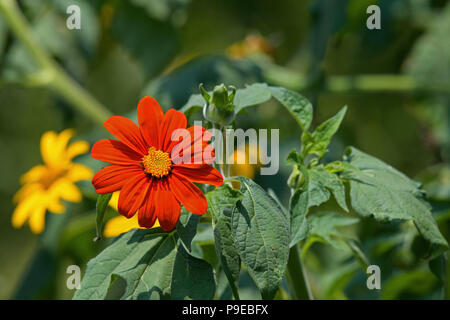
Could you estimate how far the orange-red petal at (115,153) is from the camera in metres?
0.43

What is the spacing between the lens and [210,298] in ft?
1.46

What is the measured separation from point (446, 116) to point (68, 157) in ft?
2.85

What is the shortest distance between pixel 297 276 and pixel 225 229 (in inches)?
5.7

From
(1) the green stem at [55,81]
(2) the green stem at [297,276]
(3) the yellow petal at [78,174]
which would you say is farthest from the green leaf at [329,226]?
(1) the green stem at [55,81]

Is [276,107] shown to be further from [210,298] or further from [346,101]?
[210,298]

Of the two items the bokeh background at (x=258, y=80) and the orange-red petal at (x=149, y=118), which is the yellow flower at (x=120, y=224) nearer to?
the orange-red petal at (x=149, y=118)

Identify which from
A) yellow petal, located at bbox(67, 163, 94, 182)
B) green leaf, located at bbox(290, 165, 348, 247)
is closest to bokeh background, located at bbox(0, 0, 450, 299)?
yellow petal, located at bbox(67, 163, 94, 182)

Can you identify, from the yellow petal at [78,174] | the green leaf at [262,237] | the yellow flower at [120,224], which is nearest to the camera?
the green leaf at [262,237]

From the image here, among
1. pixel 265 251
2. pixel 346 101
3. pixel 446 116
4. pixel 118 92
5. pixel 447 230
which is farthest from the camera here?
pixel 118 92

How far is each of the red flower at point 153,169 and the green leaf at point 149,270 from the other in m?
0.05

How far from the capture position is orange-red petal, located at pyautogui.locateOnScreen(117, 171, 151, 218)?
43cm

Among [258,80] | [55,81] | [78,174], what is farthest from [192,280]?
[55,81]
